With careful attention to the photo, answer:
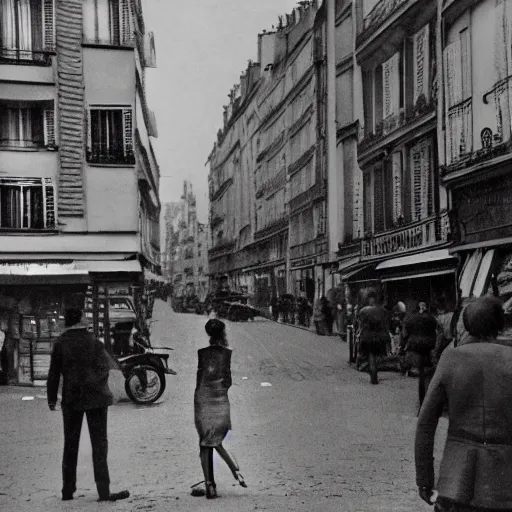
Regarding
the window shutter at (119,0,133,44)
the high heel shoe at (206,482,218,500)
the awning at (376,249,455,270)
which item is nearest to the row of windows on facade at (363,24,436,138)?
the awning at (376,249,455,270)

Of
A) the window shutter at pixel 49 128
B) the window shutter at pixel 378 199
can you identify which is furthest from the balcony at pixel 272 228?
the window shutter at pixel 49 128

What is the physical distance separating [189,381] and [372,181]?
14053 mm

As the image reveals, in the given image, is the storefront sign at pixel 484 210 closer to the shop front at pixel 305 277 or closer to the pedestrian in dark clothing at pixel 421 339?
the pedestrian in dark clothing at pixel 421 339

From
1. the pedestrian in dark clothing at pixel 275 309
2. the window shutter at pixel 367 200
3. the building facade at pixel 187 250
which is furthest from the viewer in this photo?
the building facade at pixel 187 250

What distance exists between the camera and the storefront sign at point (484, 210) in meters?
13.8

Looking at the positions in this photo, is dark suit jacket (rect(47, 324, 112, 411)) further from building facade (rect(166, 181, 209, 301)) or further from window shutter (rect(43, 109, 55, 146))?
building facade (rect(166, 181, 209, 301))

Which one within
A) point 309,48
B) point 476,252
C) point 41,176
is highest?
point 309,48

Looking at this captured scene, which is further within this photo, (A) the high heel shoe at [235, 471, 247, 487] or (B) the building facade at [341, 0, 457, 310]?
(B) the building facade at [341, 0, 457, 310]

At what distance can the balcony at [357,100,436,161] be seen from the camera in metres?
24.1

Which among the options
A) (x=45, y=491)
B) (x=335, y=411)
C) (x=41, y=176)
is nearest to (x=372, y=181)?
(x=41, y=176)

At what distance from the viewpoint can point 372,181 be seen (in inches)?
1170

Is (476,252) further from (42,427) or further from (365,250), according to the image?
(365,250)

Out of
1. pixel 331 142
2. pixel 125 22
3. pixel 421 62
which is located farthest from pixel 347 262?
pixel 125 22

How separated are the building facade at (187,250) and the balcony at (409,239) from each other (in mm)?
63720
